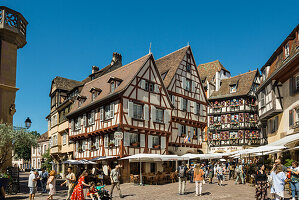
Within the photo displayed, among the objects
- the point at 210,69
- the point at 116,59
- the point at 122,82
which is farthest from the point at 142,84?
the point at 210,69

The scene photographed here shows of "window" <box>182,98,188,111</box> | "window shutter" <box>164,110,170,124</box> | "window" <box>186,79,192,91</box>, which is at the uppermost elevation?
"window" <box>186,79,192,91</box>

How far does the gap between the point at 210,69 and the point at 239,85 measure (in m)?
7.73

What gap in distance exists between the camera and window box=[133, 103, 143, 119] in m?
28.0

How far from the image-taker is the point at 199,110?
118ft

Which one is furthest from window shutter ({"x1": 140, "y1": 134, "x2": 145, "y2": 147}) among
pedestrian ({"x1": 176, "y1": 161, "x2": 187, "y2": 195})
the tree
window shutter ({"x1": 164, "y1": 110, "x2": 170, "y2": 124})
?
the tree

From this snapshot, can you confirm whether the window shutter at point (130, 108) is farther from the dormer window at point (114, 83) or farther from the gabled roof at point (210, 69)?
the gabled roof at point (210, 69)

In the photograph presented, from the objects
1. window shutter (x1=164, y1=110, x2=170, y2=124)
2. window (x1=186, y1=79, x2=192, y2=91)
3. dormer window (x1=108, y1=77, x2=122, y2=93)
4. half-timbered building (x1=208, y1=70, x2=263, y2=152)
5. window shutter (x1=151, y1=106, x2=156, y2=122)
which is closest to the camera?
dormer window (x1=108, y1=77, x2=122, y2=93)

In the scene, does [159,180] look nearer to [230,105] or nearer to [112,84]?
[112,84]

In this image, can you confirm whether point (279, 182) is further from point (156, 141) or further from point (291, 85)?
point (156, 141)

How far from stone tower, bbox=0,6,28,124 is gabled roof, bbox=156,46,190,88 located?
16442 mm

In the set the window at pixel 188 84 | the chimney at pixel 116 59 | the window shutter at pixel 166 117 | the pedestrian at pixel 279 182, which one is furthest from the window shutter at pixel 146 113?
the pedestrian at pixel 279 182

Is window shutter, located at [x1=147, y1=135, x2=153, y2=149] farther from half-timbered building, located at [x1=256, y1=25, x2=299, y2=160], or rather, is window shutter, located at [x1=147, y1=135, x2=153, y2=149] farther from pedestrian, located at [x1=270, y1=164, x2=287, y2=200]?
pedestrian, located at [x1=270, y1=164, x2=287, y2=200]

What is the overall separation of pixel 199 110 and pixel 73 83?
62.6 ft

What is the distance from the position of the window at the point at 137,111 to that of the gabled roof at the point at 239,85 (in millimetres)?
21941
